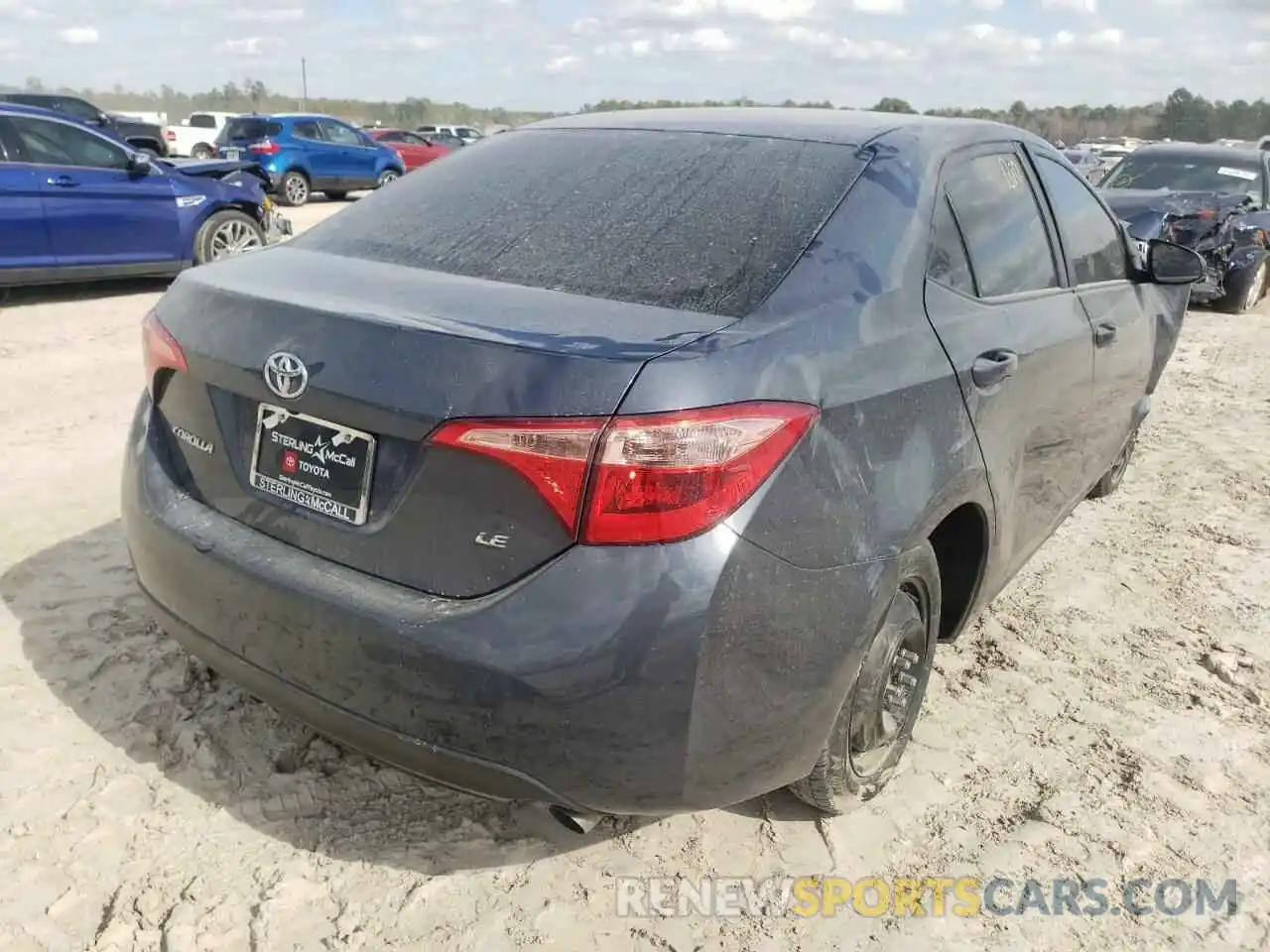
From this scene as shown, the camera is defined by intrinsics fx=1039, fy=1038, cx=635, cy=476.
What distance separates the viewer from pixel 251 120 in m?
19.2

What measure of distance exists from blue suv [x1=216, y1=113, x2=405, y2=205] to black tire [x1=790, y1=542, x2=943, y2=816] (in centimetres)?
1808

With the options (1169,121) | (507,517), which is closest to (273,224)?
(507,517)

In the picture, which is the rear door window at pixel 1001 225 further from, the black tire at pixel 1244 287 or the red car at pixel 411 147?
the red car at pixel 411 147

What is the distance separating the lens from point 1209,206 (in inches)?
398

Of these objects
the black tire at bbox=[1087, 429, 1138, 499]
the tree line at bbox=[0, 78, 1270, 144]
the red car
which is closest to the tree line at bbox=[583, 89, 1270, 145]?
the tree line at bbox=[0, 78, 1270, 144]

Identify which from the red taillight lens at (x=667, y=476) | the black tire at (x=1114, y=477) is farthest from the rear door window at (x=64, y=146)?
the red taillight lens at (x=667, y=476)

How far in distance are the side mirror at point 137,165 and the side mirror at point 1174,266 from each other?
8090 mm

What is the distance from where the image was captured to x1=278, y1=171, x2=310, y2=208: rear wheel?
18688 mm

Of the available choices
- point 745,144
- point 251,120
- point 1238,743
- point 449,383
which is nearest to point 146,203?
point 745,144

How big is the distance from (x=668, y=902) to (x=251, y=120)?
19.8m

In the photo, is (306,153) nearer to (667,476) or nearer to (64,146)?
(64,146)

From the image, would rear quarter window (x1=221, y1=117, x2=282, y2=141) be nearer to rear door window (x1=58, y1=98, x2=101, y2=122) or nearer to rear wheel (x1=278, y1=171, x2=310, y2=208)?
rear wheel (x1=278, y1=171, x2=310, y2=208)

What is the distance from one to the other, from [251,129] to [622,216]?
18872 millimetres

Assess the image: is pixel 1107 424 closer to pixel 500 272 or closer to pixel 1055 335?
pixel 1055 335
